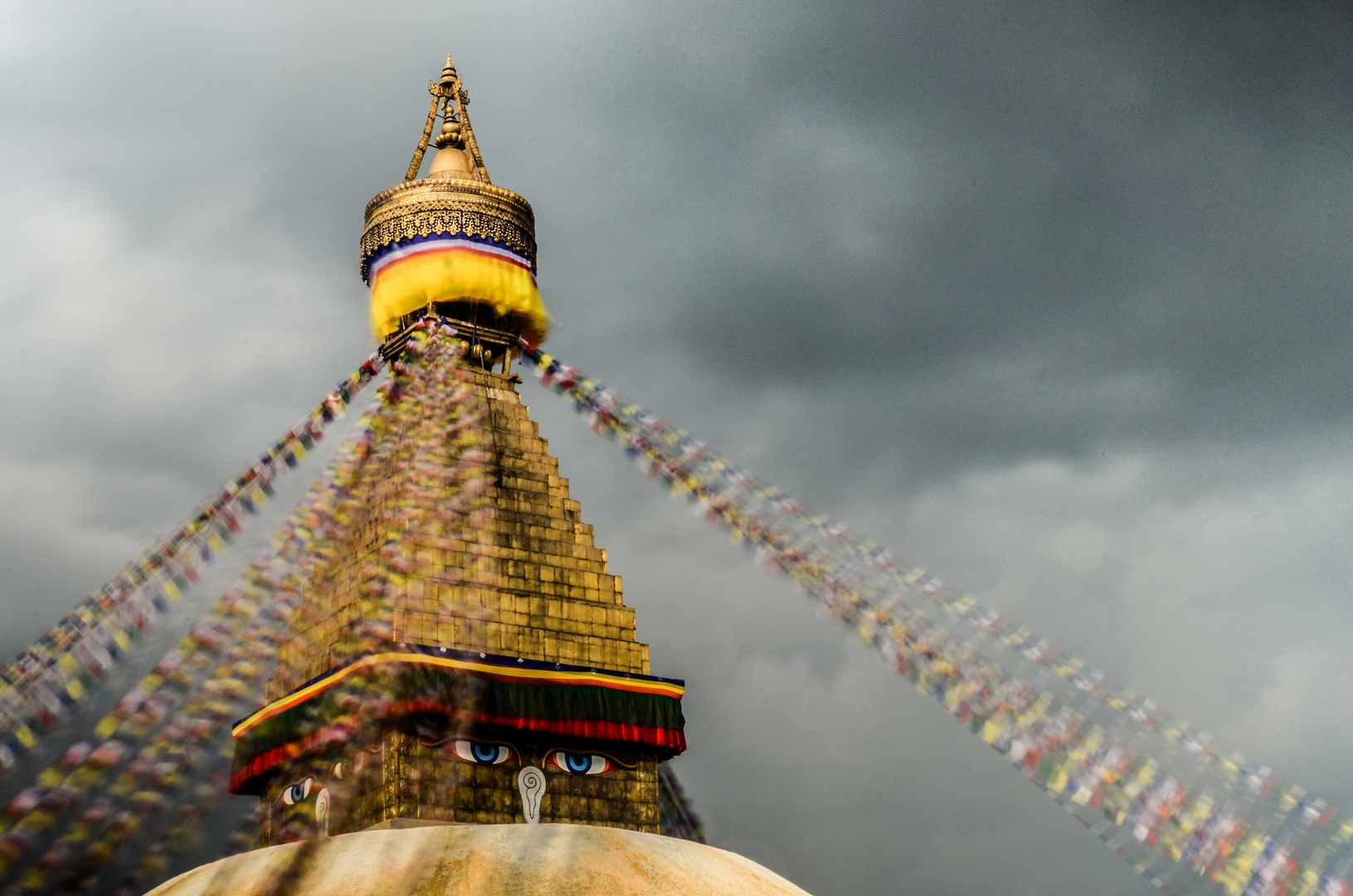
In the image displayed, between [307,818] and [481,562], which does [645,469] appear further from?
[307,818]

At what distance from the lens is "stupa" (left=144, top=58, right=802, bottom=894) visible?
10125 millimetres

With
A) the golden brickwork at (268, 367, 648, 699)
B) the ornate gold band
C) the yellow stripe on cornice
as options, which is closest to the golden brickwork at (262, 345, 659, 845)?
the golden brickwork at (268, 367, 648, 699)

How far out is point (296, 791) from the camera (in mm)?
12219

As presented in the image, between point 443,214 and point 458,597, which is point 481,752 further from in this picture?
point 443,214

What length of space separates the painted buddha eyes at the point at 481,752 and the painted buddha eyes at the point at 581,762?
491mm

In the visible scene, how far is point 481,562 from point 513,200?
515cm

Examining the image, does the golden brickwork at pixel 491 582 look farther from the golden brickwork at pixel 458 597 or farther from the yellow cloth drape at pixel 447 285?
the yellow cloth drape at pixel 447 285

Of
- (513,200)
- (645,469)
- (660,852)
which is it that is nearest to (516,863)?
(660,852)

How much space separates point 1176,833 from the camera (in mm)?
9203

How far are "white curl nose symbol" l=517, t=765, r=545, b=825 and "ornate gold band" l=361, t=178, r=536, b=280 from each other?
20.9 feet

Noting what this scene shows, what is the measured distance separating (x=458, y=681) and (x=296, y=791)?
2.28m

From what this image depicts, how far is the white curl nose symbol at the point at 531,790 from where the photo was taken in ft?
37.9

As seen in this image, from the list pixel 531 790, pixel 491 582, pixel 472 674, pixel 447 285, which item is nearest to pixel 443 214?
pixel 447 285

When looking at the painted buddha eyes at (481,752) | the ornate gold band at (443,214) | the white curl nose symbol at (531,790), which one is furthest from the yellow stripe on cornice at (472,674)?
the ornate gold band at (443,214)
